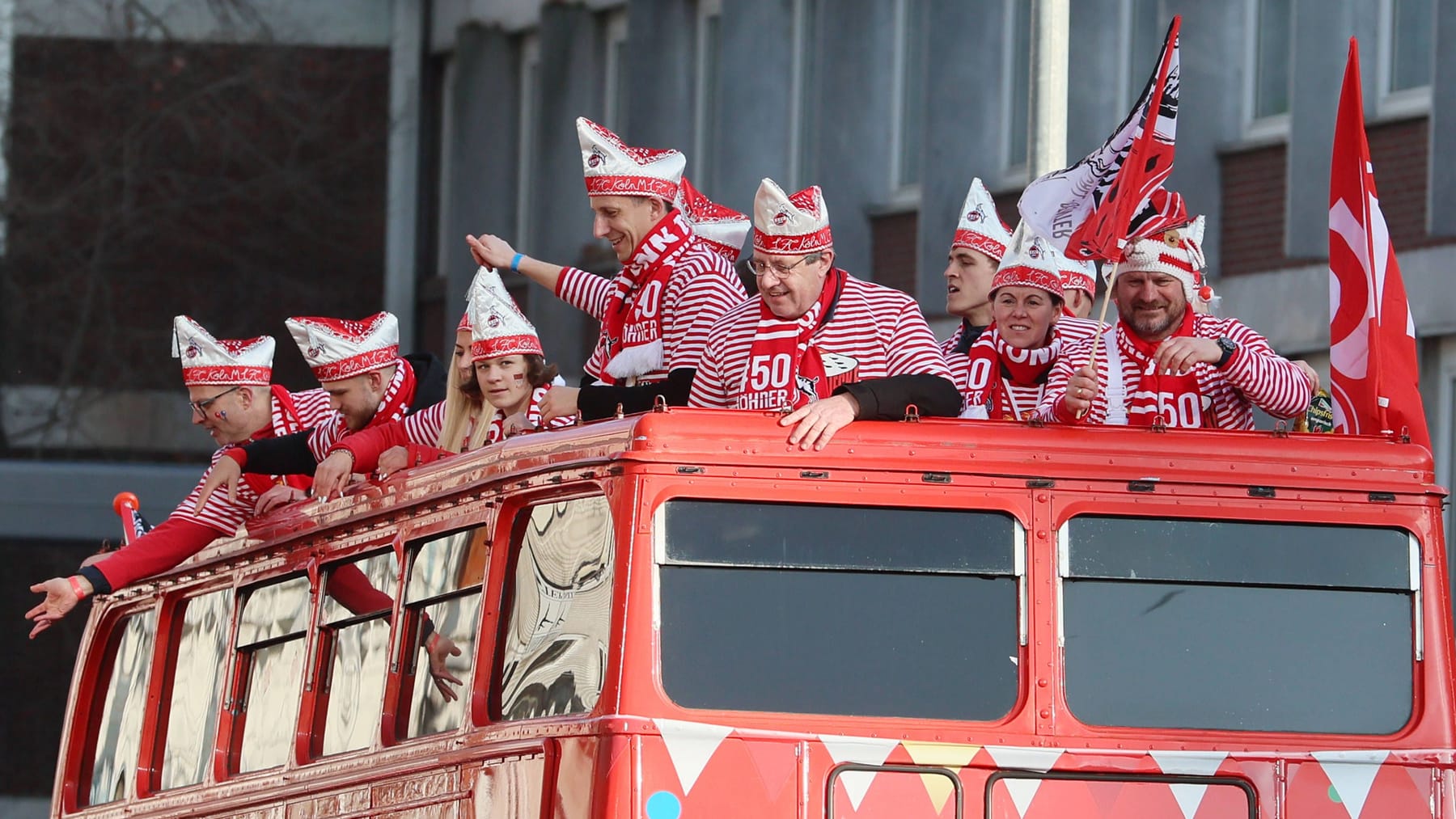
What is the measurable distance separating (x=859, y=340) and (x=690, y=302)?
1.35m

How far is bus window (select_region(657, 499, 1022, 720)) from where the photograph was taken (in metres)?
7.88

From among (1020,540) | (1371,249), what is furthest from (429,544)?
(1371,249)

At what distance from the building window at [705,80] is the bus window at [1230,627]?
19009 millimetres

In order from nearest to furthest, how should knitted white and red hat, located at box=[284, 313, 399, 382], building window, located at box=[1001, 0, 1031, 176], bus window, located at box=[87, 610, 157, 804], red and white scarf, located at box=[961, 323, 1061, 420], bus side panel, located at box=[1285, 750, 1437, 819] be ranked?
bus side panel, located at box=[1285, 750, 1437, 819] → red and white scarf, located at box=[961, 323, 1061, 420] → knitted white and red hat, located at box=[284, 313, 399, 382] → bus window, located at box=[87, 610, 157, 804] → building window, located at box=[1001, 0, 1031, 176]

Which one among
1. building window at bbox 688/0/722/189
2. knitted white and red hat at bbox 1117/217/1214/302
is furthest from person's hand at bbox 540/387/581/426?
building window at bbox 688/0/722/189

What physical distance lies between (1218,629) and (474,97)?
24.4 metres

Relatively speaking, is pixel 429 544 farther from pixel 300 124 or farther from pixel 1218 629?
pixel 300 124

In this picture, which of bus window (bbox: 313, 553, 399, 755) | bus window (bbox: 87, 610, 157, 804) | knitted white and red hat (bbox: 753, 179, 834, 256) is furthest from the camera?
bus window (bbox: 87, 610, 157, 804)

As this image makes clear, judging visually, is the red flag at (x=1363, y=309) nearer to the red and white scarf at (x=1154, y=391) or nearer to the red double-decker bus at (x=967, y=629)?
the red and white scarf at (x=1154, y=391)

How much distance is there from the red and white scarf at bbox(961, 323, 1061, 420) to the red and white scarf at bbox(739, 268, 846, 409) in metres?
1.26

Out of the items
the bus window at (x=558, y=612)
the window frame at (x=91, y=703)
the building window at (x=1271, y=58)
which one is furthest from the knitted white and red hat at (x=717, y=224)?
the building window at (x=1271, y=58)

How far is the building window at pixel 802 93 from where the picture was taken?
2523 cm

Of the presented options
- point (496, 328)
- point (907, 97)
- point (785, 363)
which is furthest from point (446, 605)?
point (907, 97)

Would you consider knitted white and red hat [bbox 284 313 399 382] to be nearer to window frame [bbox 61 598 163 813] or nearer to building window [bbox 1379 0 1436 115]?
window frame [bbox 61 598 163 813]
